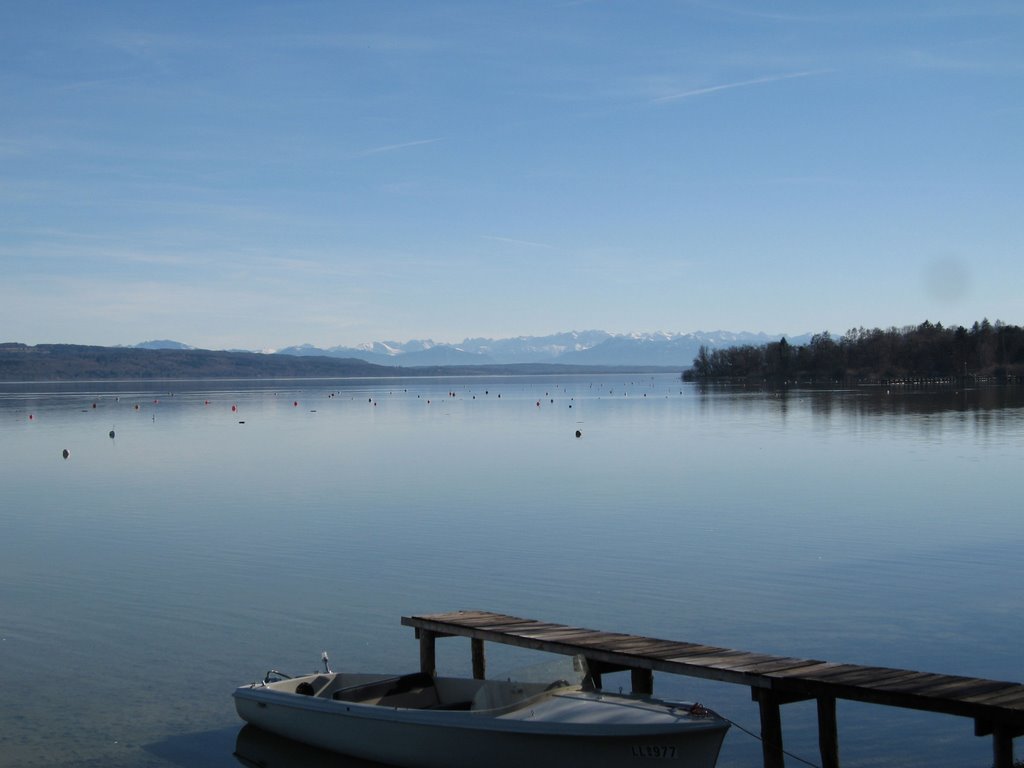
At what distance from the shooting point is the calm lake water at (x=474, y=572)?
18.8 m

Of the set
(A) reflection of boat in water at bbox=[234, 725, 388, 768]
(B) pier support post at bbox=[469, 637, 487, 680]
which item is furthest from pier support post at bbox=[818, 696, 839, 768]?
(A) reflection of boat in water at bbox=[234, 725, 388, 768]

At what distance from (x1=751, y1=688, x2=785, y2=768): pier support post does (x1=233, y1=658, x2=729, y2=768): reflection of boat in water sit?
151 centimetres

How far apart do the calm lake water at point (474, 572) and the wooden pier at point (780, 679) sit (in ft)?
4.61

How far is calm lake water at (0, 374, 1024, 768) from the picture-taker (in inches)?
740

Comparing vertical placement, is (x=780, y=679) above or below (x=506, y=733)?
above

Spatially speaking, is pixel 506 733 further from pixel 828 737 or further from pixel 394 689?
pixel 828 737

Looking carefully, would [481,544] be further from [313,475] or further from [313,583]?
[313,475]

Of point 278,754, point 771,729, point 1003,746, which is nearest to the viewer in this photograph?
point 1003,746

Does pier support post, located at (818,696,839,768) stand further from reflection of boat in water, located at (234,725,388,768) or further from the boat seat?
reflection of boat in water, located at (234,725,388,768)

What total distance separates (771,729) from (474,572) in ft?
48.1

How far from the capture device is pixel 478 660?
19.2m

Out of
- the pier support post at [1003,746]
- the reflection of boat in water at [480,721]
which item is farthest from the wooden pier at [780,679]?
the reflection of boat in water at [480,721]

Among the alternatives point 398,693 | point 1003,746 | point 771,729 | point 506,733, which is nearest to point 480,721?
point 506,733

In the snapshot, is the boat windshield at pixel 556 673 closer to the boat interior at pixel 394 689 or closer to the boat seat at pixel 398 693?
the boat interior at pixel 394 689
